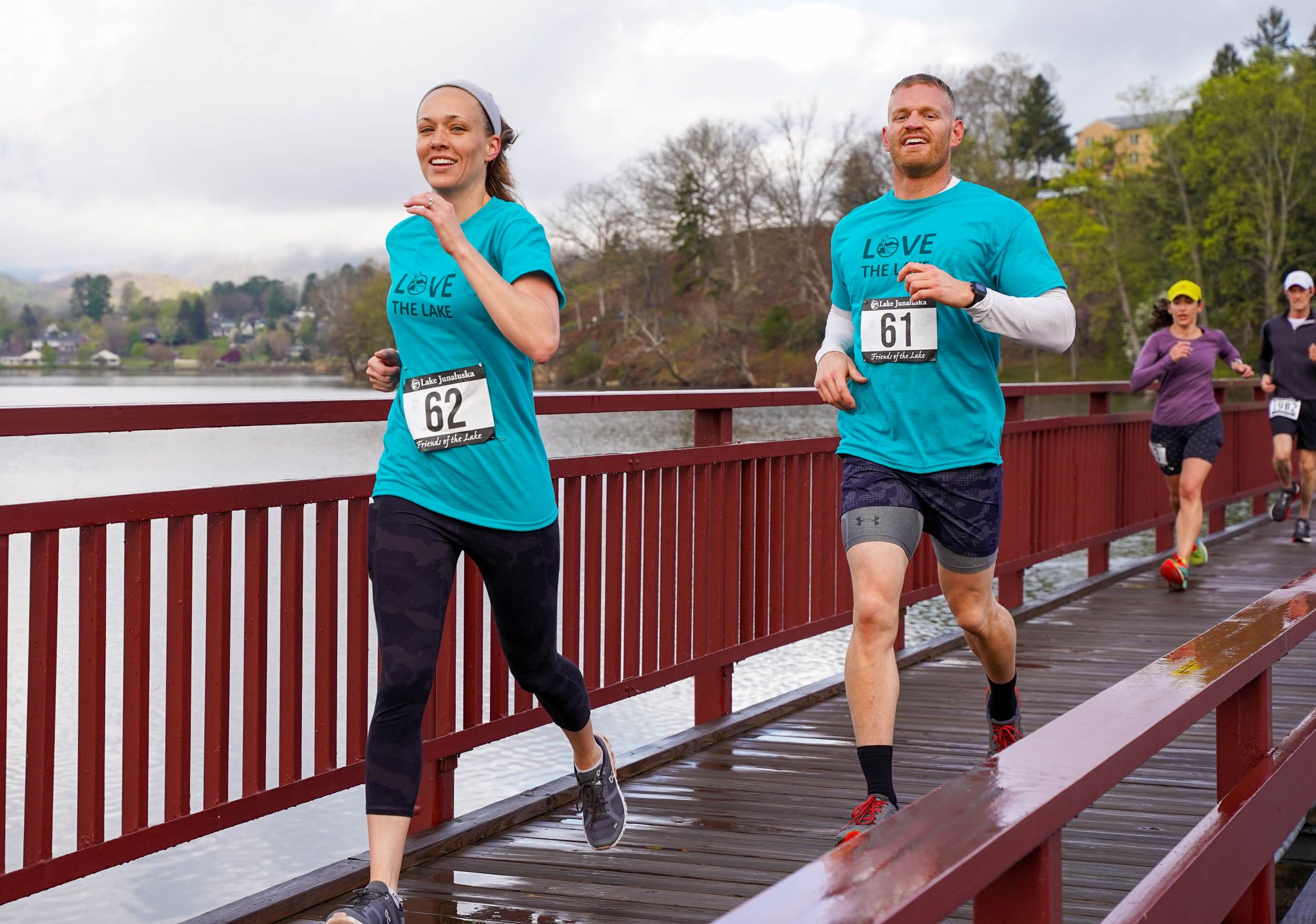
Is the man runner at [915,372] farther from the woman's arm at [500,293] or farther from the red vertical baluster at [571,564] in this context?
the woman's arm at [500,293]

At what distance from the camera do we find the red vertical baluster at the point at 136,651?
335 cm

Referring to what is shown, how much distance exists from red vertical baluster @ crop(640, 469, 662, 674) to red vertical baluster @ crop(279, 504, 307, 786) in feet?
5.17

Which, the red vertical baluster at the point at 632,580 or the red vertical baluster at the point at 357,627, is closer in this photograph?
the red vertical baluster at the point at 357,627

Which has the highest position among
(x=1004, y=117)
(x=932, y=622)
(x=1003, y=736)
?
(x=1004, y=117)

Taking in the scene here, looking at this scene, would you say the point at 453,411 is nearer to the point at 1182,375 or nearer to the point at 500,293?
the point at 500,293

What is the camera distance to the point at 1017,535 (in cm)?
830

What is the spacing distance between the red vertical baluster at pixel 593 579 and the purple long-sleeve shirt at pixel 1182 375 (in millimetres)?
5310

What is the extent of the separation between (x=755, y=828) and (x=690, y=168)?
83.8m

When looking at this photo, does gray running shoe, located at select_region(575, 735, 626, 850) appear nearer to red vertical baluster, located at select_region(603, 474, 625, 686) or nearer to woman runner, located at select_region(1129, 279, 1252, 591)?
red vertical baluster, located at select_region(603, 474, 625, 686)

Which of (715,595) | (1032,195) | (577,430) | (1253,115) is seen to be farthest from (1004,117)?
(715,595)

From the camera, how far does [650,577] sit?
521cm

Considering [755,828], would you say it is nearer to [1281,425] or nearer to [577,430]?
[1281,425]

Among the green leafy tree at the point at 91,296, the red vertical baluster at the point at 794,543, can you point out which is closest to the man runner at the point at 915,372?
the red vertical baluster at the point at 794,543

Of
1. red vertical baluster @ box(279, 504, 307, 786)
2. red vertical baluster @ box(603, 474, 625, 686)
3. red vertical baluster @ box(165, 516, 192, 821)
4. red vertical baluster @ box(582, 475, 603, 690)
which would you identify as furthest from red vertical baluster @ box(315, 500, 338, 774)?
red vertical baluster @ box(603, 474, 625, 686)
